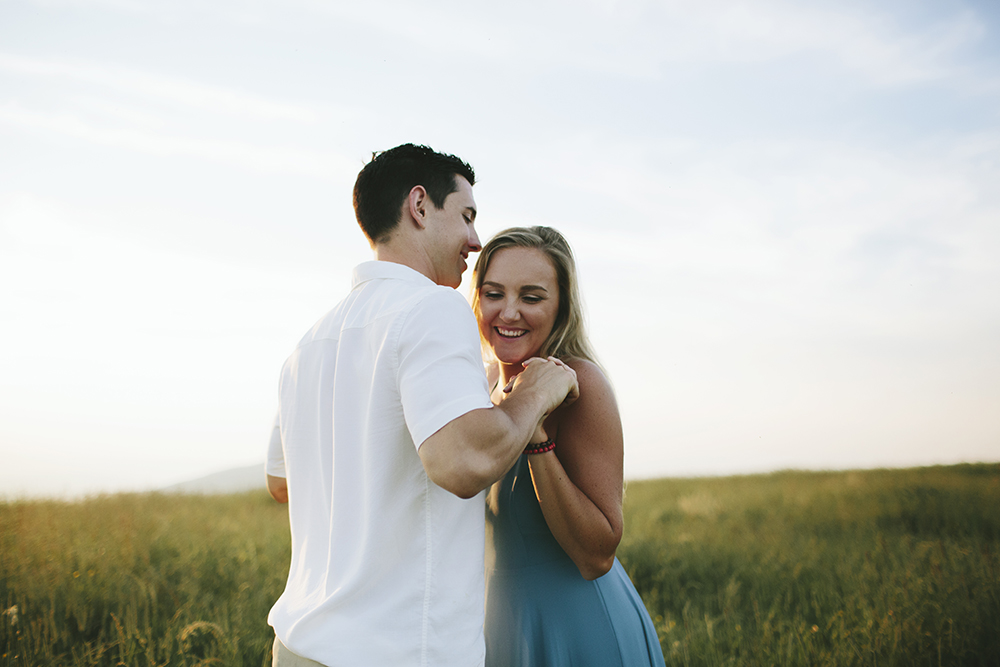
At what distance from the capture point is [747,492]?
36.2 feet

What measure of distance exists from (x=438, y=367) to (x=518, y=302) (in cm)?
135

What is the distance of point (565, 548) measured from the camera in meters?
2.33

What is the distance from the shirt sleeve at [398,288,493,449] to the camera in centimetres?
153

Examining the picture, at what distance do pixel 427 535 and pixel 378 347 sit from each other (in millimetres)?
541

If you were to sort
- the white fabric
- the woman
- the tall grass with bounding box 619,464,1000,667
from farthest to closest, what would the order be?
1. the tall grass with bounding box 619,464,1000,667
2. the woman
3. the white fabric

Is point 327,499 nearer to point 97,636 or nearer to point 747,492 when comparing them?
point 97,636

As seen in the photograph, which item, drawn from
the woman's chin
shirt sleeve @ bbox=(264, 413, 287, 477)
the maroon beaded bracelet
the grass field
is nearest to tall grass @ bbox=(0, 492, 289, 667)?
Answer: the grass field

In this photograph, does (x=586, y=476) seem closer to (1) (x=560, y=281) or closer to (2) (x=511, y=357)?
(2) (x=511, y=357)

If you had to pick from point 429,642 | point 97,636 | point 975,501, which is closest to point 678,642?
point 429,642

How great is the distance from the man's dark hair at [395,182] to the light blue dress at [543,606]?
1.10 m

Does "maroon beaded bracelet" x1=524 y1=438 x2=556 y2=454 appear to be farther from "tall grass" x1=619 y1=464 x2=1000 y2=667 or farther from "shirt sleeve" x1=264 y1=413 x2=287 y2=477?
"tall grass" x1=619 y1=464 x2=1000 y2=667

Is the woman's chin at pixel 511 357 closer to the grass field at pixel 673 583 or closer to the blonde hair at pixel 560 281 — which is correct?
the blonde hair at pixel 560 281

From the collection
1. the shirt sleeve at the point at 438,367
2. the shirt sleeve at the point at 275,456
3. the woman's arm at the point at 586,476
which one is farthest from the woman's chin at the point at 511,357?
the shirt sleeve at the point at 438,367

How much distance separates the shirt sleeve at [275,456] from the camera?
2.39m
